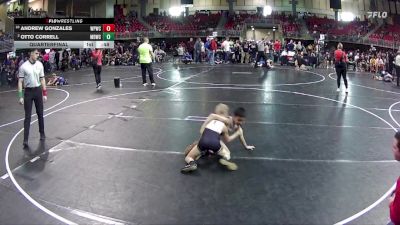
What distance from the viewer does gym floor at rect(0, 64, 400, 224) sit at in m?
4.87

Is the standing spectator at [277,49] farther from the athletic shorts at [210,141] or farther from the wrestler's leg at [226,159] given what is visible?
the athletic shorts at [210,141]

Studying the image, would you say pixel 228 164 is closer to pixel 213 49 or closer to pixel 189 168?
pixel 189 168

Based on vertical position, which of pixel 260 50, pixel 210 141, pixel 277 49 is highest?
pixel 277 49

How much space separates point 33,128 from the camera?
29.5 feet

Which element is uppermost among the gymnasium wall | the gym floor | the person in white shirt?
the gymnasium wall

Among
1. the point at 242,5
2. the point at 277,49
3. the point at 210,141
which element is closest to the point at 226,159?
the point at 210,141

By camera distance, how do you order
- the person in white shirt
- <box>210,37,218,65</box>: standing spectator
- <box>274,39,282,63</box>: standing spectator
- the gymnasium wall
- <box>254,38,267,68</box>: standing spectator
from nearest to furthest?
1. <box>254,38,267,68</box>: standing spectator
2. <box>210,37,218,65</box>: standing spectator
3. <box>274,39,282,63</box>: standing spectator
4. the person in white shirt
5. the gymnasium wall

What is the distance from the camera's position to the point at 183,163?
6582mm

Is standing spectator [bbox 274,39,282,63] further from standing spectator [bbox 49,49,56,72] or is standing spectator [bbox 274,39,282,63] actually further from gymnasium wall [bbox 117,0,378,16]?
gymnasium wall [bbox 117,0,378,16]

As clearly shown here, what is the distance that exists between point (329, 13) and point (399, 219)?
47987mm

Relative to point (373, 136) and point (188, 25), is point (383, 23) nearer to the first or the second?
point (188, 25)

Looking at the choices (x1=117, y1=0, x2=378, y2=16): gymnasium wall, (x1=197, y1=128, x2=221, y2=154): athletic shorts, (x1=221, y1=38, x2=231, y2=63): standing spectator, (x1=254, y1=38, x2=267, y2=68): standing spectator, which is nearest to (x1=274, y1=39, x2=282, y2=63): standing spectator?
(x1=221, y1=38, x2=231, y2=63): standing spectator

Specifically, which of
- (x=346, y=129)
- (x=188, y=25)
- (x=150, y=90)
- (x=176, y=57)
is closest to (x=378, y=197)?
(x=346, y=129)
